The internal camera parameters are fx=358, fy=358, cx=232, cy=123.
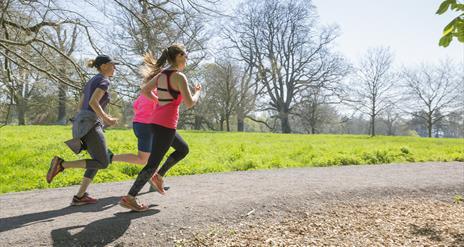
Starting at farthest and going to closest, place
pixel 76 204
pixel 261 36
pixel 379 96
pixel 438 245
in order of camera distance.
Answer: pixel 261 36 → pixel 379 96 → pixel 76 204 → pixel 438 245

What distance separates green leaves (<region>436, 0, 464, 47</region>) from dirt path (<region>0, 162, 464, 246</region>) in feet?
8.01

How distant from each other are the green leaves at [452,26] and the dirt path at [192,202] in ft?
8.01

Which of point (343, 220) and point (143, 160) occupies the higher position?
point (143, 160)

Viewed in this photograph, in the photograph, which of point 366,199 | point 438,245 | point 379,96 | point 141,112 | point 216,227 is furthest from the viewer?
point 379,96

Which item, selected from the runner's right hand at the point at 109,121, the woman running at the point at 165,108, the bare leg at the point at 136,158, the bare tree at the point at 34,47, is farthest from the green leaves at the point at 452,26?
the bare tree at the point at 34,47

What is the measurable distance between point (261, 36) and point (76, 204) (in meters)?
29.3

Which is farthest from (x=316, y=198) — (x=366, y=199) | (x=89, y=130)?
(x=89, y=130)

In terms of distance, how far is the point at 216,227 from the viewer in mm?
3635

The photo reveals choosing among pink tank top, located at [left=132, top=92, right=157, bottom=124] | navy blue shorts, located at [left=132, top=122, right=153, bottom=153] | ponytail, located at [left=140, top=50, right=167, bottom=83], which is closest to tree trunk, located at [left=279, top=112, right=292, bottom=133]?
pink tank top, located at [left=132, top=92, right=157, bottom=124]

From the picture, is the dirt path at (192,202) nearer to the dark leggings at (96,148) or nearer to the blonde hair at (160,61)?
the dark leggings at (96,148)

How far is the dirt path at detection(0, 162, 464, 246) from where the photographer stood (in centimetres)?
333

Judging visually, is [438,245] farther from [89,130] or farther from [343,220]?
[89,130]

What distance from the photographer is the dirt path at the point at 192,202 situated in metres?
3.33

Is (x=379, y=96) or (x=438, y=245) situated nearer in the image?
(x=438, y=245)
